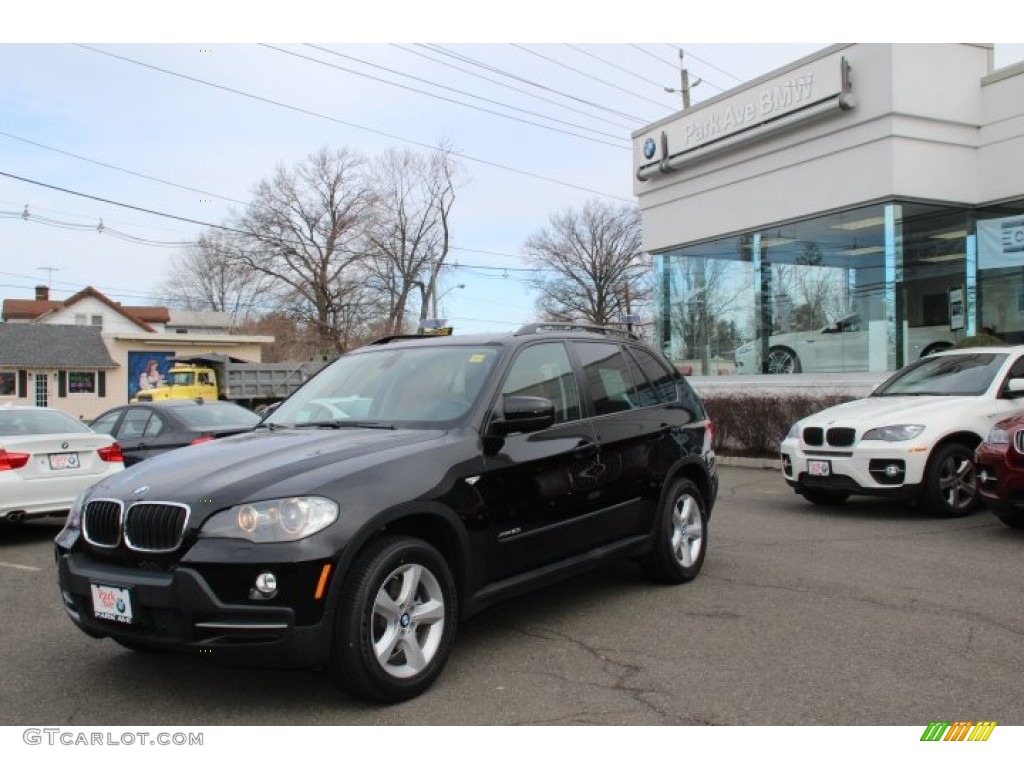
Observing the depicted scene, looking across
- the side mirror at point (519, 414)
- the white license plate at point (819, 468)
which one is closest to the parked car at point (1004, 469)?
the white license plate at point (819, 468)

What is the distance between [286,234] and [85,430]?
160 feet

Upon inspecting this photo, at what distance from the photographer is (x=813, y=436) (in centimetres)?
888

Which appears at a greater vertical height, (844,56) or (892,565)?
(844,56)

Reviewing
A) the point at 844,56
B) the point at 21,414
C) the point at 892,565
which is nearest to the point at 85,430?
the point at 21,414

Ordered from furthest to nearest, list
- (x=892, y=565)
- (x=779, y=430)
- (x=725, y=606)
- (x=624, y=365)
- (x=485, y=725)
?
1. (x=779, y=430)
2. (x=892, y=565)
3. (x=624, y=365)
4. (x=725, y=606)
5. (x=485, y=725)

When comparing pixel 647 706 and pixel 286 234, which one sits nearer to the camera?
pixel 647 706

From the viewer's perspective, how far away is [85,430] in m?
9.25

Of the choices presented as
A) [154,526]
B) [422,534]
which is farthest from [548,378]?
[154,526]

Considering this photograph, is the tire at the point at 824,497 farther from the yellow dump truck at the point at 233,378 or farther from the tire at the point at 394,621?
the yellow dump truck at the point at 233,378

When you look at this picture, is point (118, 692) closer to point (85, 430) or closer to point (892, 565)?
point (892, 565)

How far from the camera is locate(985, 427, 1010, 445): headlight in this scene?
7.23 metres

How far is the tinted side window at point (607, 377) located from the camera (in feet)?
18.2

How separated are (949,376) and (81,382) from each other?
4459 centimetres

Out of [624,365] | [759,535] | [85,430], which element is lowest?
[759,535]
